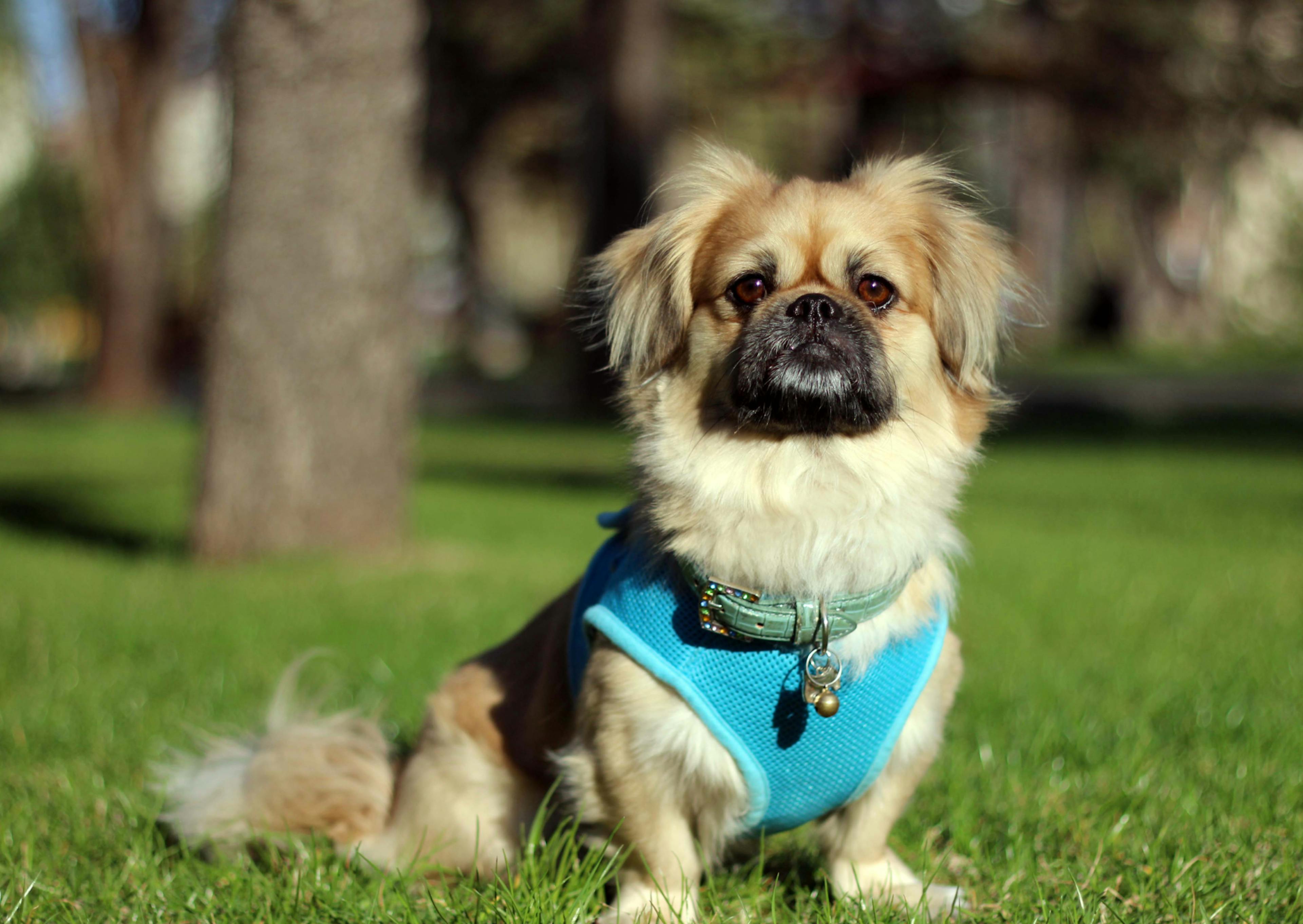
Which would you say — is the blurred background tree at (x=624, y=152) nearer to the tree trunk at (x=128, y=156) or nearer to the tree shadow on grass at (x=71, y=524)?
the tree trunk at (x=128, y=156)

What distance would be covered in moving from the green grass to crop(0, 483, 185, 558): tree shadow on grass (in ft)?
0.16

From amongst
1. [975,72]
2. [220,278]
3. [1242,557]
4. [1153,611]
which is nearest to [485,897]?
[1153,611]

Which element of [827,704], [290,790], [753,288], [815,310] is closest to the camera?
[827,704]

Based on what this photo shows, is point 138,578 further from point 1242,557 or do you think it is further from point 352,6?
point 1242,557

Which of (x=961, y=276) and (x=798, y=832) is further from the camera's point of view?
(x=798, y=832)

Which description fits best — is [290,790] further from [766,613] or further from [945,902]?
[945,902]

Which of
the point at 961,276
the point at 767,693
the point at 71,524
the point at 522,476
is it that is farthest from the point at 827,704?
the point at 522,476

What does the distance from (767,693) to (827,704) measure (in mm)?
142

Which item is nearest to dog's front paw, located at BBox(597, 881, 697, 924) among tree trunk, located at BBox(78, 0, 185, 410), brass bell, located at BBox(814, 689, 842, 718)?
brass bell, located at BBox(814, 689, 842, 718)

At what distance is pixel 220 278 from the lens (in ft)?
22.0

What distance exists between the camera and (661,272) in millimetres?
3080

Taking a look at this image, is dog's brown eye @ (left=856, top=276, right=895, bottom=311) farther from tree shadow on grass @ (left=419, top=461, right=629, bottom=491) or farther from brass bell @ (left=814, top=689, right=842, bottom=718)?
tree shadow on grass @ (left=419, top=461, right=629, bottom=491)

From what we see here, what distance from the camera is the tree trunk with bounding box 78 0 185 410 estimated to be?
60.8ft

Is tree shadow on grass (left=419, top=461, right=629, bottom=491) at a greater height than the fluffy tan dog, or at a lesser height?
lesser
